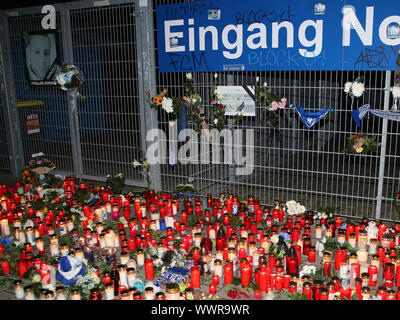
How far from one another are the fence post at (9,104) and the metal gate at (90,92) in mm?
97

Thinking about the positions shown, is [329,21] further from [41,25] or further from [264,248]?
[41,25]

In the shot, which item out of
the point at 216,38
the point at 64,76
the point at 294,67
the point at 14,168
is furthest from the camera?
the point at 14,168

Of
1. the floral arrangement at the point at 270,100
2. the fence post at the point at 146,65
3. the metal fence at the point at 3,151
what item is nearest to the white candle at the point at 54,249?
the fence post at the point at 146,65

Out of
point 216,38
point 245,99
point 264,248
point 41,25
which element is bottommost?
point 264,248

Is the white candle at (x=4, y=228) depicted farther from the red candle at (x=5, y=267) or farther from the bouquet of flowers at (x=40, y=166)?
the bouquet of flowers at (x=40, y=166)

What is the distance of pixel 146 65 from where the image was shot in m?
5.52

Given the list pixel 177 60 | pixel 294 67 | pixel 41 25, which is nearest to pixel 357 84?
pixel 294 67

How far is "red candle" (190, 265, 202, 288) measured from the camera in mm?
3269

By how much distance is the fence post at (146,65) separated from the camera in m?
5.38

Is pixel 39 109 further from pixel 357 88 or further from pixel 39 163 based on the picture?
pixel 357 88

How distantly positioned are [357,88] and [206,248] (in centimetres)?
246

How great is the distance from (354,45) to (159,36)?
103 inches

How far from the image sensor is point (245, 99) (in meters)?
5.06

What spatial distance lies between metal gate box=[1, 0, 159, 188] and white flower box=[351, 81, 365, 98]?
280cm
